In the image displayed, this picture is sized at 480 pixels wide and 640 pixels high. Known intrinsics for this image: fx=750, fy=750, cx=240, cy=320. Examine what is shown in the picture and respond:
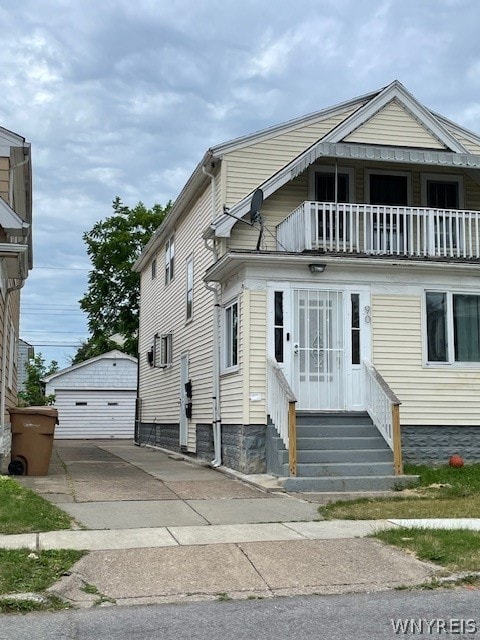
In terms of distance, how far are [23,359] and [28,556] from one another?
40.1 meters

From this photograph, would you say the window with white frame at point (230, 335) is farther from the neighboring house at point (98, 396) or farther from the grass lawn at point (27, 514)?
the neighboring house at point (98, 396)

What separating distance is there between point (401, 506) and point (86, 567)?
4.81 m

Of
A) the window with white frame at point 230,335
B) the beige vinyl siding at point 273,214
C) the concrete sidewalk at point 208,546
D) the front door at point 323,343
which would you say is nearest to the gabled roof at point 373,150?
the beige vinyl siding at point 273,214

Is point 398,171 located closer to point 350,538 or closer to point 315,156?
point 315,156

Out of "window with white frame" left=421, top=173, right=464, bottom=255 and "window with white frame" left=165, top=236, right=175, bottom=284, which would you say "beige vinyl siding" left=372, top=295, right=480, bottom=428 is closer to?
"window with white frame" left=421, top=173, right=464, bottom=255

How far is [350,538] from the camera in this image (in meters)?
8.01

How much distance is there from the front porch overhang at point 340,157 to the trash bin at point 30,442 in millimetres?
4711

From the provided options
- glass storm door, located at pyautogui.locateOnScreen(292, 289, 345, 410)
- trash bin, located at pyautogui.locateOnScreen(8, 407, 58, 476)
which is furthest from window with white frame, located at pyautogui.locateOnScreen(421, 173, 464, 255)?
trash bin, located at pyautogui.locateOnScreen(8, 407, 58, 476)

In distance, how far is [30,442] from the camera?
12.8 m

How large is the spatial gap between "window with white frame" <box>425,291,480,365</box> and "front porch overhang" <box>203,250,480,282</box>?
541mm

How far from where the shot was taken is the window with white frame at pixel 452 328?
46.3 ft

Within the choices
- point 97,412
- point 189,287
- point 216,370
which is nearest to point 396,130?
point 216,370

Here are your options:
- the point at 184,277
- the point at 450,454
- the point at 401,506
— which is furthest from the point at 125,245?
the point at 401,506

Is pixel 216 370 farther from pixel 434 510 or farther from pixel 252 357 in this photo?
pixel 434 510
